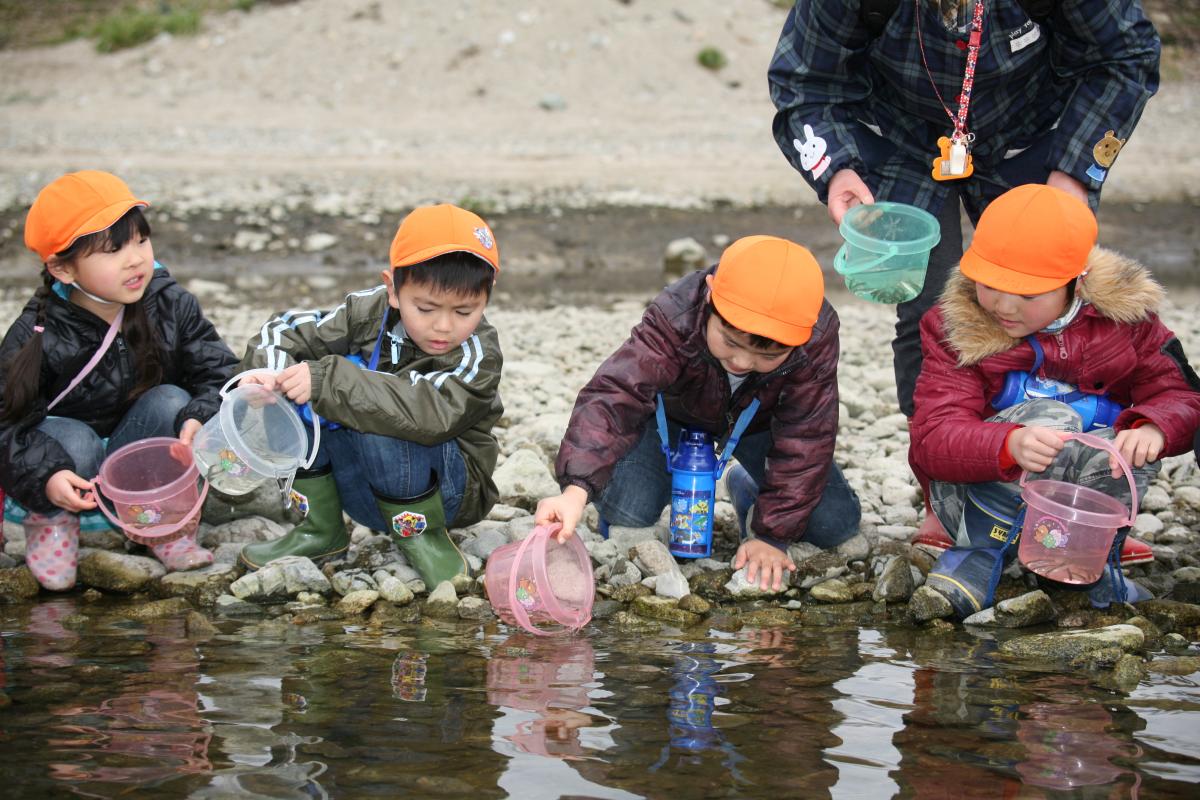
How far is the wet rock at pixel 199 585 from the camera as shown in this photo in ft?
13.0

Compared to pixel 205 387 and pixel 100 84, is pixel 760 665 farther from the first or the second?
pixel 100 84

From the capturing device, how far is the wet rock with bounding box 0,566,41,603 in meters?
3.96

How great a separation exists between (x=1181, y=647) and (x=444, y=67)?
14.8 meters

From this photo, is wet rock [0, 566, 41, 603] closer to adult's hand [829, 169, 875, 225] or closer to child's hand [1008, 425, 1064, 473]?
adult's hand [829, 169, 875, 225]

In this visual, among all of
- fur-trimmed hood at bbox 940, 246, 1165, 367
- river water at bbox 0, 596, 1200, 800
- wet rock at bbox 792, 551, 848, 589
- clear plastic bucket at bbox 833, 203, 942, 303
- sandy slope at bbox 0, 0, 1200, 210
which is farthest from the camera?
sandy slope at bbox 0, 0, 1200, 210

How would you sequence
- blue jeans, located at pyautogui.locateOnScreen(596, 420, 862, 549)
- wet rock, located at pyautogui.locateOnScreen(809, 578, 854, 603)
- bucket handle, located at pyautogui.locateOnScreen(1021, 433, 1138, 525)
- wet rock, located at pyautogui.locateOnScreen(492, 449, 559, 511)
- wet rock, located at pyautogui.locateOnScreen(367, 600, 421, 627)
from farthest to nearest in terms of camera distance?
wet rock, located at pyautogui.locateOnScreen(492, 449, 559, 511) < blue jeans, located at pyautogui.locateOnScreen(596, 420, 862, 549) < wet rock, located at pyautogui.locateOnScreen(809, 578, 854, 603) < wet rock, located at pyautogui.locateOnScreen(367, 600, 421, 627) < bucket handle, located at pyautogui.locateOnScreen(1021, 433, 1138, 525)

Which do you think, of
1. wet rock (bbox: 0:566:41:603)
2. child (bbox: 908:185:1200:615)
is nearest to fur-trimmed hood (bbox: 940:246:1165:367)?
child (bbox: 908:185:1200:615)

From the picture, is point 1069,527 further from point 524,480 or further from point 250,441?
point 250,441

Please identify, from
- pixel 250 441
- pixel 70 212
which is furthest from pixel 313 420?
pixel 70 212

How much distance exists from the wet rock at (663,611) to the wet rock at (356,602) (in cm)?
78

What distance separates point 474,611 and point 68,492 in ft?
3.98

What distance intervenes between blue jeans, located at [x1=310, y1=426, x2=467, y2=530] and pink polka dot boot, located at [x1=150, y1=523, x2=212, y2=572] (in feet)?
1.60

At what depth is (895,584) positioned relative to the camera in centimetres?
398

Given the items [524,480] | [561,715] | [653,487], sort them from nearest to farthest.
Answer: [561,715] < [653,487] < [524,480]
